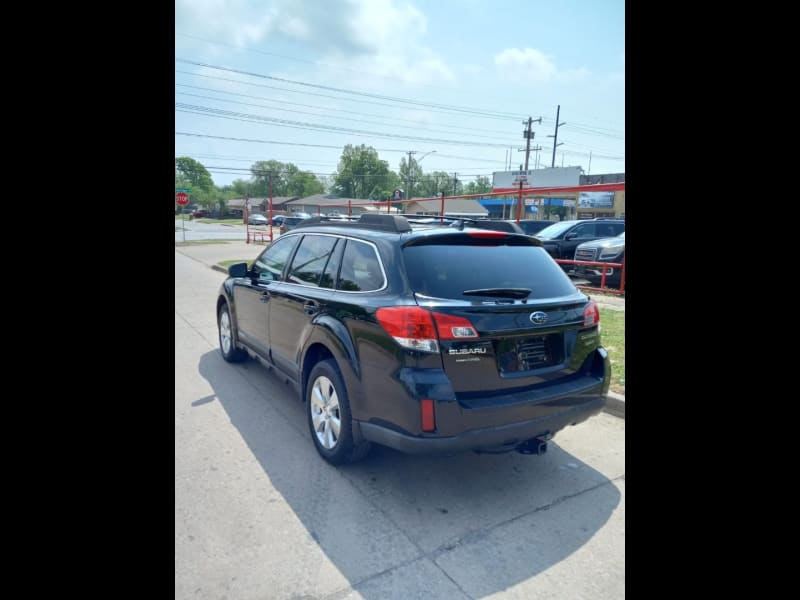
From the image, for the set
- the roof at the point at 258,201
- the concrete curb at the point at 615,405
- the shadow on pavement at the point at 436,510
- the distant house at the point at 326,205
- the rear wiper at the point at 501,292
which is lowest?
the shadow on pavement at the point at 436,510

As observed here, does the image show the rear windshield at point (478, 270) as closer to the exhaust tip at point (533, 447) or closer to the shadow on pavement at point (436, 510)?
the exhaust tip at point (533, 447)

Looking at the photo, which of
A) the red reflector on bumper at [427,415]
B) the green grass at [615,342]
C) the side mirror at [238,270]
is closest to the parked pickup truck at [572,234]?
the green grass at [615,342]

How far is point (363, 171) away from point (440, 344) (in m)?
105

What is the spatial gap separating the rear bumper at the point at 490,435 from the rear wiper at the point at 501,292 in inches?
27.3

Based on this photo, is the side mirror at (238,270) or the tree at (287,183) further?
the tree at (287,183)

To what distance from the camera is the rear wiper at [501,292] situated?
298 cm

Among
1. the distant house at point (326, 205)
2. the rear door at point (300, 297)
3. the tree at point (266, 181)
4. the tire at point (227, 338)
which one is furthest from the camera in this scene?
the tree at point (266, 181)

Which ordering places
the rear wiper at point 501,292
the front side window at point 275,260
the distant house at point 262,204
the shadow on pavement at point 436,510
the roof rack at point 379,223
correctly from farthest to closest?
the distant house at point 262,204 < the front side window at point 275,260 < the roof rack at point 379,223 < the rear wiper at point 501,292 < the shadow on pavement at point 436,510

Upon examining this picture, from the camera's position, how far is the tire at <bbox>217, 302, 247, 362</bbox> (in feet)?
18.9

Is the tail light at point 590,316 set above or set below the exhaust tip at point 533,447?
above

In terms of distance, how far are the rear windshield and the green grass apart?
1896 millimetres

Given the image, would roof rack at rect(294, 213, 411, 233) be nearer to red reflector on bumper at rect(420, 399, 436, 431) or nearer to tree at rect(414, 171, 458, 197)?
red reflector on bumper at rect(420, 399, 436, 431)

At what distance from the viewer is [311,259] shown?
415 centimetres

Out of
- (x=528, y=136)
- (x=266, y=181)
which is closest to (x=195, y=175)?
(x=266, y=181)
